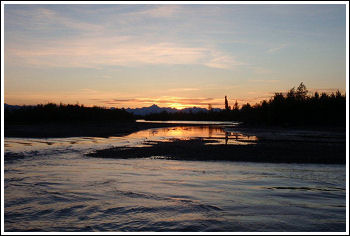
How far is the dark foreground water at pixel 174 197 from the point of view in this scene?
8.30 meters

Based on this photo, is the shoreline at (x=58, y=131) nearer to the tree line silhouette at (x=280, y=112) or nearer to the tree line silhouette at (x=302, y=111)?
the tree line silhouette at (x=280, y=112)

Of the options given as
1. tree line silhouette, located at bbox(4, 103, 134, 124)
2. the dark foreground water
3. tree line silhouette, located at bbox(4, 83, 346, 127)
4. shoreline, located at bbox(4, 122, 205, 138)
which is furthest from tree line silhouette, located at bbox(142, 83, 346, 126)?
the dark foreground water

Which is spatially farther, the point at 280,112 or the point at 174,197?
the point at 280,112

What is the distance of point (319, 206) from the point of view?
31.9 feet

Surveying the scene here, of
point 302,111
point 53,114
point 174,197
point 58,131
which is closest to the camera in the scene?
point 174,197

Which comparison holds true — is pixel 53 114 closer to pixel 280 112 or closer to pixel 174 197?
pixel 280 112

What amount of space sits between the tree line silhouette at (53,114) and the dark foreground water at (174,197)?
63.9 metres

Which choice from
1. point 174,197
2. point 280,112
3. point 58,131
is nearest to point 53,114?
point 58,131

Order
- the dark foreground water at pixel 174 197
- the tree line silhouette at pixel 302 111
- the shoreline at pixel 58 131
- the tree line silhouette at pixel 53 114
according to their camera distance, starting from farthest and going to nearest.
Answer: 1. the tree line silhouette at pixel 53 114
2. the tree line silhouette at pixel 302 111
3. the shoreline at pixel 58 131
4. the dark foreground water at pixel 174 197

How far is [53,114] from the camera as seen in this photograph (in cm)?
8031

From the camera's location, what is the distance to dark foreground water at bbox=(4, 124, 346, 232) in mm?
8298

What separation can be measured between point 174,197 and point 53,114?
247ft

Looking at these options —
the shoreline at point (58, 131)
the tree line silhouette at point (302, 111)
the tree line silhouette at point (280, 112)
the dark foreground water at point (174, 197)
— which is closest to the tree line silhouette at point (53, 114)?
the tree line silhouette at point (280, 112)

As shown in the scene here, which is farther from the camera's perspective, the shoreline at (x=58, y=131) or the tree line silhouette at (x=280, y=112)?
the tree line silhouette at (x=280, y=112)
